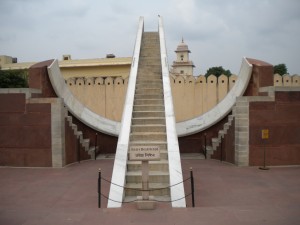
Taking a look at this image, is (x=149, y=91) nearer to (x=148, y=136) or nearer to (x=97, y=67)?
(x=148, y=136)

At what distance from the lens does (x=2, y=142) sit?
10.1 m

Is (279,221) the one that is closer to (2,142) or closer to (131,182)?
(131,182)

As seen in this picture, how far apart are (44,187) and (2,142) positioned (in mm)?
3389

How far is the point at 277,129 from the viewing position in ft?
32.6

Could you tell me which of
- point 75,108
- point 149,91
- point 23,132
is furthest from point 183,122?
point 23,132

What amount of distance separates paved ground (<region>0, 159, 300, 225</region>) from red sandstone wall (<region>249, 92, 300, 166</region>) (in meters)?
0.46

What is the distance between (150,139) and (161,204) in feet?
8.20

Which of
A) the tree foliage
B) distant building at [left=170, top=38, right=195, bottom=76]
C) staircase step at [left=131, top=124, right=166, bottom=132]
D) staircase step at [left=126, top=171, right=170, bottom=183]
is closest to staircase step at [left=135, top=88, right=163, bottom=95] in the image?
staircase step at [left=131, top=124, right=166, bottom=132]

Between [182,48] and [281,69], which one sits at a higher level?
[182,48]

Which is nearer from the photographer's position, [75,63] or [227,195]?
[227,195]

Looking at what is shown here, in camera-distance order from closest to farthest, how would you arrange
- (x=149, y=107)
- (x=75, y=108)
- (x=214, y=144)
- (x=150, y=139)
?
(x=150, y=139)
(x=149, y=107)
(x=214, y=144)
(x=75, y=108)

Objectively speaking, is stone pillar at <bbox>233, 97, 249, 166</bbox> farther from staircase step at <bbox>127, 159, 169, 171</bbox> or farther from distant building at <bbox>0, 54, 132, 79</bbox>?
distant building at <bbox>0, 54, 132, 79</bbox>

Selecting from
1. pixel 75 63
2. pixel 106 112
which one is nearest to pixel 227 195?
pixel 106 112

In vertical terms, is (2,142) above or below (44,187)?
above
